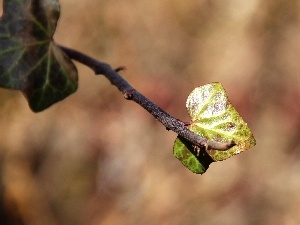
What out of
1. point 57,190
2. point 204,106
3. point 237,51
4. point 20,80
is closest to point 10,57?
point 20,80

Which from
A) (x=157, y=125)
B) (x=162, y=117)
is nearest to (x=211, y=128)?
(x=162, y=117)

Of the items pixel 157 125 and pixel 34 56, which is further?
pixel 157 125

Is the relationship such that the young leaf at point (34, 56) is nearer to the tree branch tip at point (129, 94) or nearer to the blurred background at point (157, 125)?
the tree branch tip at point (129, 94)

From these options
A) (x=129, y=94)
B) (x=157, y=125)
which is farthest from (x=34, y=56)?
(x=157, y=125)

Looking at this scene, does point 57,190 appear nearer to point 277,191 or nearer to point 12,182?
point 12,182

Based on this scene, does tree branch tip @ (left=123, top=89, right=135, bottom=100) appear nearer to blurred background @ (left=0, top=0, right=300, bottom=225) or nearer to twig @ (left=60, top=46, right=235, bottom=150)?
twig @ (left=60, top=46, right=235, bottom=150)

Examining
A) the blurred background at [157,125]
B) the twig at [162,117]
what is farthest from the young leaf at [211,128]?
the blurred background at [157,125]

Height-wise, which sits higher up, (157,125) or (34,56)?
(34,56)

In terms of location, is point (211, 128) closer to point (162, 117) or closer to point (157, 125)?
point (162, 117)
